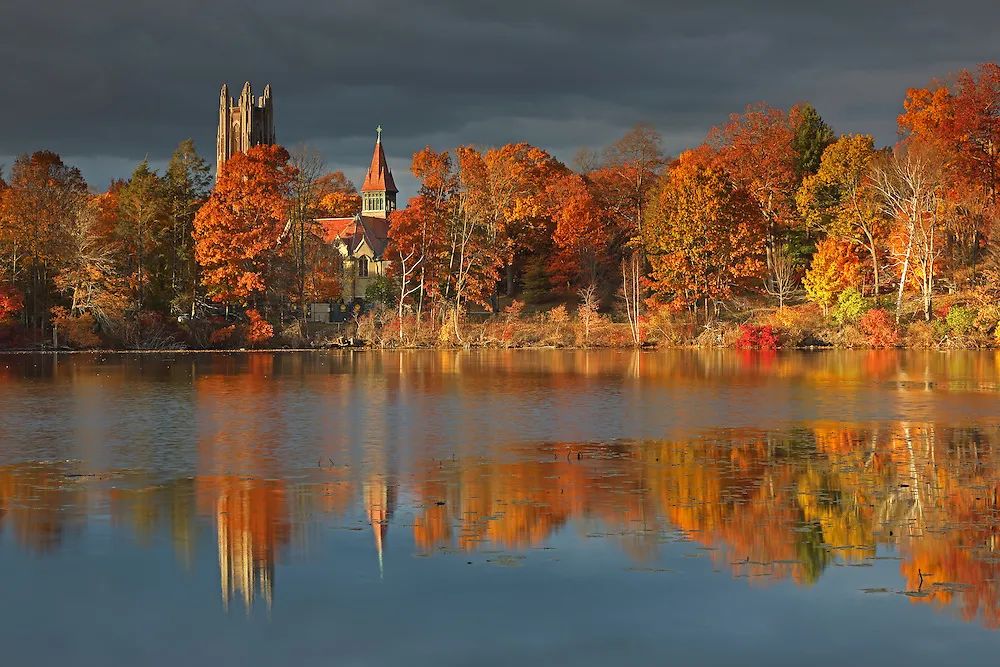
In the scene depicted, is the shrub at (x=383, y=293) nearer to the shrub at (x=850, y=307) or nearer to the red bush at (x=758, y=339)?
the red bush at (x=758, y=339)

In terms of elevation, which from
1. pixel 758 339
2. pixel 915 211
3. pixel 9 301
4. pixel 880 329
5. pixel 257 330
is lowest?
pixel 758 339

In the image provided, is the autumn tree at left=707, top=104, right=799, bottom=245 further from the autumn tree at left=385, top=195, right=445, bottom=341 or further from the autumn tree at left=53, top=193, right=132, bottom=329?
the autumn tree at left=53, top=193, right=132, bottom=329

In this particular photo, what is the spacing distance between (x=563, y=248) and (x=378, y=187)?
81.6 meters

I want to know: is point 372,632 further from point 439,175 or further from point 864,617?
point 439,175

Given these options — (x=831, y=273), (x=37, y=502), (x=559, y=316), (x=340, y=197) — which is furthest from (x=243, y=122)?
(x=37, y=502)

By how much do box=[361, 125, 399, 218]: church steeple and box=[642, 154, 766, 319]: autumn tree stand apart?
8974 centimetres

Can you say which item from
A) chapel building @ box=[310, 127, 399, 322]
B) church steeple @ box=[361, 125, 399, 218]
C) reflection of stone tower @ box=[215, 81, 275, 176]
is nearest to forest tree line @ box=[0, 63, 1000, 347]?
chapel building @ box=[310, 127, 399, 322]

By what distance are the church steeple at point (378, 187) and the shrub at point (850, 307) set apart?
100984 millimetres

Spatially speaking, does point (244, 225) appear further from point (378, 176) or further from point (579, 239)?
point (378, 176)

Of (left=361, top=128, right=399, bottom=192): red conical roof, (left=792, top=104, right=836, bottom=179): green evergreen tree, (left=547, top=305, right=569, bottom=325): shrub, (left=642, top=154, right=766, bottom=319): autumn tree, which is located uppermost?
(left=361, top=128, right=399, bottom=192): red conical roof

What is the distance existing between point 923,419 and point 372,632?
80.8 ft

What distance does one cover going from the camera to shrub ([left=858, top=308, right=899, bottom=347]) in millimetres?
78856

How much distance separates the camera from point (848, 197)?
9431cm

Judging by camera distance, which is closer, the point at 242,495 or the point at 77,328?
the point at 242,495
